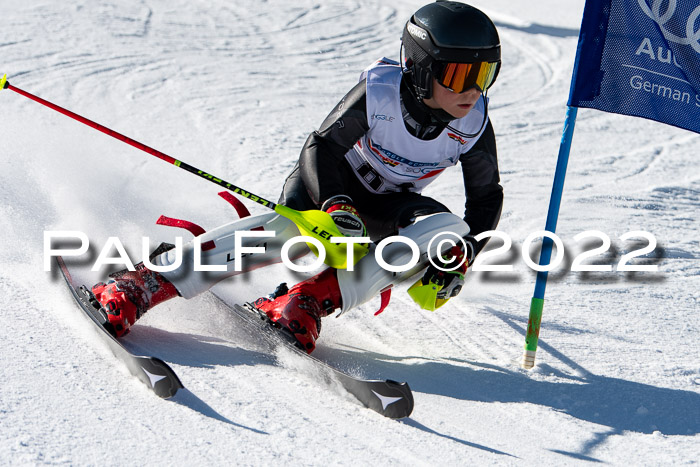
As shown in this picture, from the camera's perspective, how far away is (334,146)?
3.76 metres

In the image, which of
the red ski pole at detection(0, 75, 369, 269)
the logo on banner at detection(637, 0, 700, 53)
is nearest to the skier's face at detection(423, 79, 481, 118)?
the red ski pole at detection(0, 75, 369, 269)

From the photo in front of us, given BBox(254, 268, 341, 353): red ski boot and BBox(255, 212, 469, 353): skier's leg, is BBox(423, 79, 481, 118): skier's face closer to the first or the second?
BBox(255, 212, 469, 353): skier's leg

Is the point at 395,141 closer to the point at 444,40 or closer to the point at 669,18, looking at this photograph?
the point at 444,40

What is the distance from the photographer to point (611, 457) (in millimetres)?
2889

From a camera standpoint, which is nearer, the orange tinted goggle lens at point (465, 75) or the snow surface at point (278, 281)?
the snow surface at point (278, 281)

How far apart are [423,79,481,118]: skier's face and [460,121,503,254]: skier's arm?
0.92 ft

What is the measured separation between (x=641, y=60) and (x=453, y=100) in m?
0.85

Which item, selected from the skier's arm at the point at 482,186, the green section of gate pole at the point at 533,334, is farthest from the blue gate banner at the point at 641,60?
the green section of gate pole at the point at 533,334

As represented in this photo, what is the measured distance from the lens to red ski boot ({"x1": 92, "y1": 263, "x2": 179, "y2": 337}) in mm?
3467

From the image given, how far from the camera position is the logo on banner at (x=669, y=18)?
3.56 metres

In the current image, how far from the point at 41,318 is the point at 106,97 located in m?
4.44

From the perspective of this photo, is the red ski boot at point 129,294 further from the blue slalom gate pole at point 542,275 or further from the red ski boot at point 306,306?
the blue slalom gate pole at point 542,275

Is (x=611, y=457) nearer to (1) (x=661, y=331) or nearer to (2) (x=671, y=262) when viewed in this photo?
(1) (x=661, y=331)

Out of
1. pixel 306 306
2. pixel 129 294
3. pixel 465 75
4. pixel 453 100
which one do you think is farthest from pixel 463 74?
pixel 129 294
